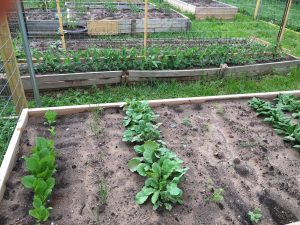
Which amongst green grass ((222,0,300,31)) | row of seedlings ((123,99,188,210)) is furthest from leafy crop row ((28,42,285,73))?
green grass ((222,0,300,31))

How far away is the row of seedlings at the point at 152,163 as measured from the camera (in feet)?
6.48

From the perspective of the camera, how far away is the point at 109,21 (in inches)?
253

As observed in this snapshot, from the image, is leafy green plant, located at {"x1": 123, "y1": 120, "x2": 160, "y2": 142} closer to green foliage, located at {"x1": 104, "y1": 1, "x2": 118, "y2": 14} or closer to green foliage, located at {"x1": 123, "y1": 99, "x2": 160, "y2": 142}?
green foliage, located at {"x1": 123, "y1": 99, "x2": 160, "y2": 142}

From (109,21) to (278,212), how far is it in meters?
5.58

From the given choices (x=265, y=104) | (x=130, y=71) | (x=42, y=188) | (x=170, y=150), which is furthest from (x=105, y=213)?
(x=130, y=71)

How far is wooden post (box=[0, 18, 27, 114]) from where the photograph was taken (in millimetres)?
2650

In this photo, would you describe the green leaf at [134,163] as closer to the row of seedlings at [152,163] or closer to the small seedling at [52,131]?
the row of seedlings at [152,163]

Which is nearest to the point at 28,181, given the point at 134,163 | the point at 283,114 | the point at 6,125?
the point at 134,163

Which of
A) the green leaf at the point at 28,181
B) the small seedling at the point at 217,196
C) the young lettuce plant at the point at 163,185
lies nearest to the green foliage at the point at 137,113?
the young lettuce plant at the point at 163,185

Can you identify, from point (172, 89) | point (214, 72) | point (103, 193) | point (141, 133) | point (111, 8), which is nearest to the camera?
point (103, 193)

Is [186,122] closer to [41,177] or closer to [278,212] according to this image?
[278,212]

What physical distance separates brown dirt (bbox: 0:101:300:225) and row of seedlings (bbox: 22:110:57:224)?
3.8 inches

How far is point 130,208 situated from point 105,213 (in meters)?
0.18

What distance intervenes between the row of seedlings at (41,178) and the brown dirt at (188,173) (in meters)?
0.10
